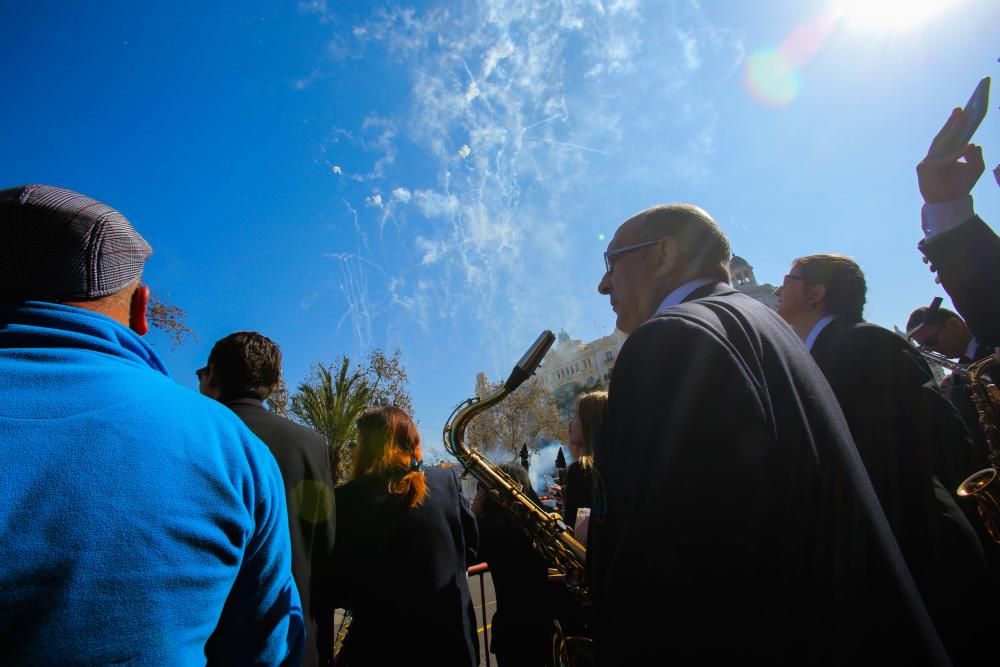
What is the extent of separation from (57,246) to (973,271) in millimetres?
3493

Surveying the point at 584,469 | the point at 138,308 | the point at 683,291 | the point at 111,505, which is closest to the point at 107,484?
the point at 111,505

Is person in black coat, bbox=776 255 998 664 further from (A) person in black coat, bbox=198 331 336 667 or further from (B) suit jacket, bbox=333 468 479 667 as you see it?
(A) person in black coat, bbox=198 331 336 667

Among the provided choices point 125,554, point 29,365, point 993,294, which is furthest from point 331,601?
point 993,294

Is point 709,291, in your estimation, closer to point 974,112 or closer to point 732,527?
point 732,527

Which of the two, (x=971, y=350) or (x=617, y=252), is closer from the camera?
(x=617, y=252)

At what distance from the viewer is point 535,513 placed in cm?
373

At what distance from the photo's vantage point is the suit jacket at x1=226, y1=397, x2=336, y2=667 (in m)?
2.62

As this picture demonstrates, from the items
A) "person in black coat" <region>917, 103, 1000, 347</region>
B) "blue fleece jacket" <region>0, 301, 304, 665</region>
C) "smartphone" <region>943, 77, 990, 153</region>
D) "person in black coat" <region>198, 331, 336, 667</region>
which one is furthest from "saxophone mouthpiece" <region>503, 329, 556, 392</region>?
"blue fleece jacket" <region>0, 301, 304, 665</region>

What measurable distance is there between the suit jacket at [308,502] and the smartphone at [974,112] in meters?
3.96

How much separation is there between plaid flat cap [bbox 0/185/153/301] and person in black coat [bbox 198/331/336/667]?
1.73 meters

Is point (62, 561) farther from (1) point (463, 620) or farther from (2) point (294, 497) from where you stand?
(1) point (463, 620)

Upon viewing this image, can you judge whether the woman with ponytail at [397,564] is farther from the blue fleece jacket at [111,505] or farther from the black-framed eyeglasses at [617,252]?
the black-framed eyeglasses at [617,252]

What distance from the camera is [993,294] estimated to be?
194 cm

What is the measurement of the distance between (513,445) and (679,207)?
111 feet
